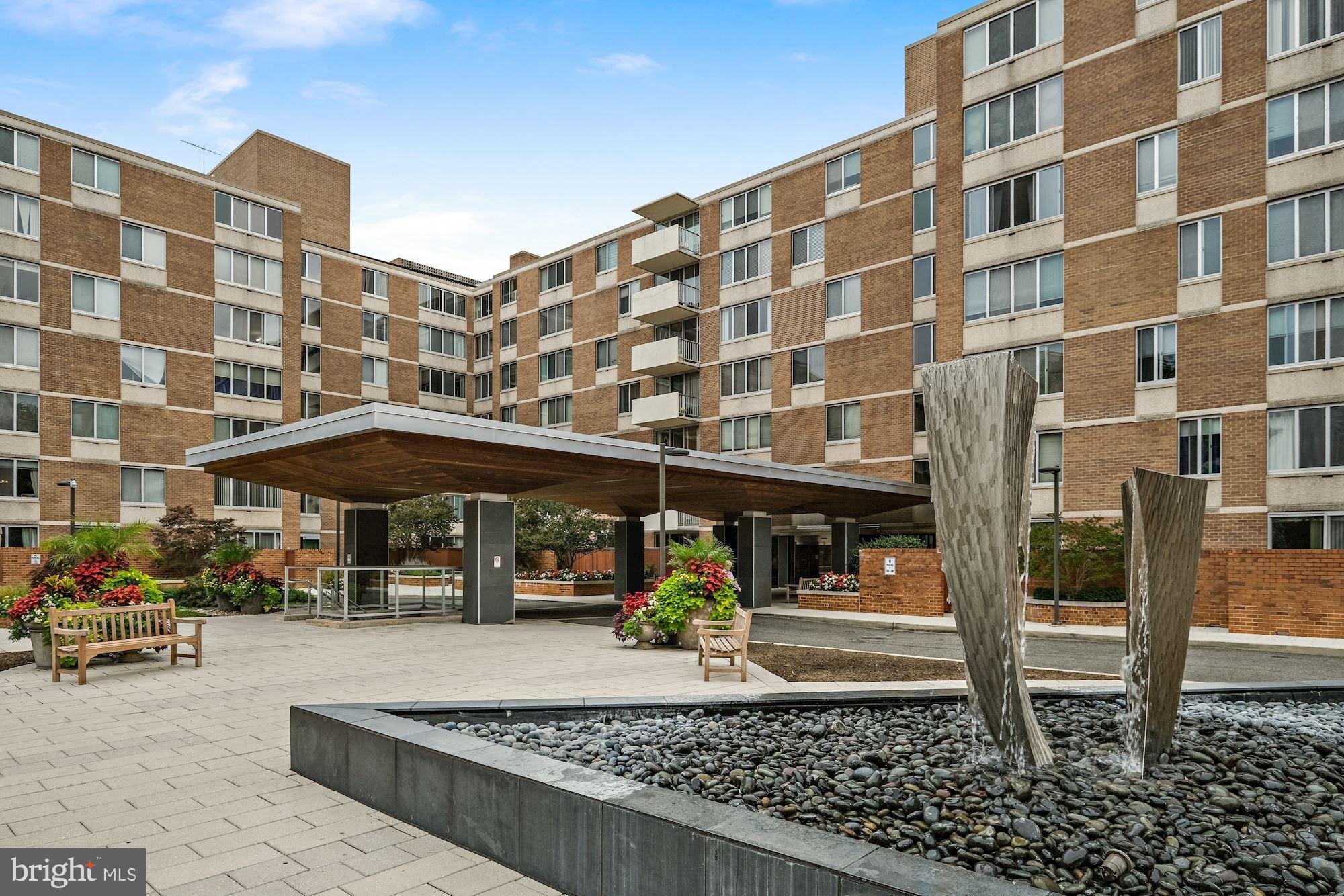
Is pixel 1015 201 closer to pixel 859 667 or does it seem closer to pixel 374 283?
pixel 859 667

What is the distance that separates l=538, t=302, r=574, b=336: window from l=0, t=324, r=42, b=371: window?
83.8 ft

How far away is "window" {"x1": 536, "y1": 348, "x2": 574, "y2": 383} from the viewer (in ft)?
176

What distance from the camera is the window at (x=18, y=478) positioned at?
119 ft

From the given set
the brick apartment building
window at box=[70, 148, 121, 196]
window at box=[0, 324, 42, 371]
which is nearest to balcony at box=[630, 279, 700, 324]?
the brick apartment building

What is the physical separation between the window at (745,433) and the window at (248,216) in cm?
2456

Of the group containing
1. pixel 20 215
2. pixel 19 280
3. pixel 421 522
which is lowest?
pixel 421 522

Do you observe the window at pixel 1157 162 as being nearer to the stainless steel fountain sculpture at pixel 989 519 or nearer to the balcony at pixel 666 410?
the balcony at pixel 666 410

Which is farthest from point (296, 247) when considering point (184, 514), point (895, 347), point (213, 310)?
point (895, 347)

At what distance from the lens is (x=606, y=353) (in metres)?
51.3

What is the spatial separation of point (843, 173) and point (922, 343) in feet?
29.0

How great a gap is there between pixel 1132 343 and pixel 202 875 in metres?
30.0

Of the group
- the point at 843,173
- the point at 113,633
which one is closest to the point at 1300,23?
the point at 843,173

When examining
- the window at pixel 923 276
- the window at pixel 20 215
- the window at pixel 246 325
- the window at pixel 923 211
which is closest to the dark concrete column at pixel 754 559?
the window at pixel 923 276

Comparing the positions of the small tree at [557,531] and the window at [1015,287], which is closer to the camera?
the window at [1015,287]
